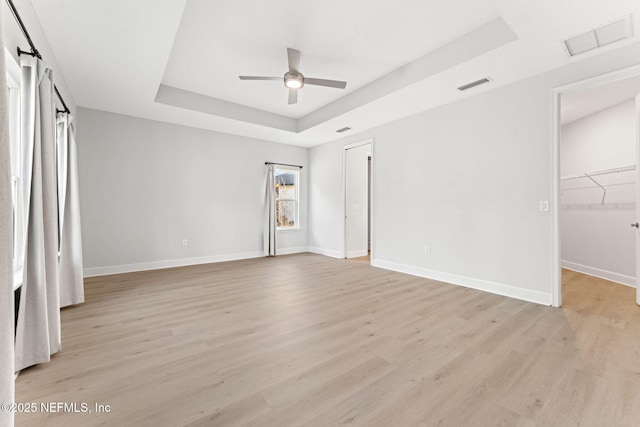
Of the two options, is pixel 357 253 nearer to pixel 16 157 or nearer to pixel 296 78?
pixel 296 78

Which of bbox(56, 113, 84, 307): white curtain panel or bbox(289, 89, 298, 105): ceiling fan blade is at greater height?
bbox(289, 89, 298, 105): ceiling fan blade

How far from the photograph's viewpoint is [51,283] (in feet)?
7.04

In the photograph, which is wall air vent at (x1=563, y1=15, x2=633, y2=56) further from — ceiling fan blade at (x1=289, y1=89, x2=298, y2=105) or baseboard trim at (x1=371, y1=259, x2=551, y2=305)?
ceiling fan blade at (x1=289, y1=89, x2=298, y2=105)

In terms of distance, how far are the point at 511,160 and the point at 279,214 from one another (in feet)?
15.7

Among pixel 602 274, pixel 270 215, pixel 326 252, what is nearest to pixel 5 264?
pixel 270 215

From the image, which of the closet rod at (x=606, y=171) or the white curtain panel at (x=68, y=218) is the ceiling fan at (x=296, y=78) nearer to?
the white curtain panel at (x=68, y=218)

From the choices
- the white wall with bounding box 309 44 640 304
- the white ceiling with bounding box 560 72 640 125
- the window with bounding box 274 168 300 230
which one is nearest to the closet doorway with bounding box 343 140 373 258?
the white wall with bounding box 309 44 640 304

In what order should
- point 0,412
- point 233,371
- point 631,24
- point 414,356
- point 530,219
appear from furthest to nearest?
→ point 530,219 → point 631,24 → point 414,356 → point 233,371 → point 0,412

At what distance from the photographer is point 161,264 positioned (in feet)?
16.4

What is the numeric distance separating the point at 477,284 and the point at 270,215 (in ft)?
13.8

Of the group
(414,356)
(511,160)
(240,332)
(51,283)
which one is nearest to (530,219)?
(511,160)

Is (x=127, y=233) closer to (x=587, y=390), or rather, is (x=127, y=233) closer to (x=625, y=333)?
(x=587, y=390)

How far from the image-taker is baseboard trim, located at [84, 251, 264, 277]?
443 centimetres

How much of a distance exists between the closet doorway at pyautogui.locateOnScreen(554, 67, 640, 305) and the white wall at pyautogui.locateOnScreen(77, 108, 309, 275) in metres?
5.59
